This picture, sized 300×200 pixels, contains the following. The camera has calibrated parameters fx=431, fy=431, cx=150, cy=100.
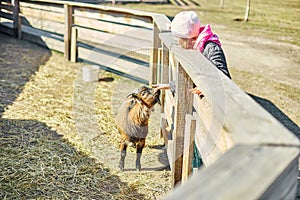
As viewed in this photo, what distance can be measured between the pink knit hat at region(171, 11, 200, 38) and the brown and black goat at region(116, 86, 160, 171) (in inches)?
22.5

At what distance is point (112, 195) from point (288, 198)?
214 centimetres

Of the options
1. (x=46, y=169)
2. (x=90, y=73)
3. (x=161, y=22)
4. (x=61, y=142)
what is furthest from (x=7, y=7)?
(x=46, y=169)

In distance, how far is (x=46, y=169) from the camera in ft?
12.2

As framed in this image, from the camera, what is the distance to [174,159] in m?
3.16

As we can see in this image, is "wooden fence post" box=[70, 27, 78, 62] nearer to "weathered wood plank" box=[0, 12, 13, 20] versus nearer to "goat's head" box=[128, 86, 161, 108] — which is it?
"weathered wood plank" box=[0, 12, 13, 20]

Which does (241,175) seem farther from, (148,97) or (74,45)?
(74,45)

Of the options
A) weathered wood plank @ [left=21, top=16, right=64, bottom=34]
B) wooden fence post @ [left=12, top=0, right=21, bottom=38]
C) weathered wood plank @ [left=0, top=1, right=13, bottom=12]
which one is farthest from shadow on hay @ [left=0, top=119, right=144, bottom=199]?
weathered wood plank @ [left=0, top=1, right=13, bottom=12]

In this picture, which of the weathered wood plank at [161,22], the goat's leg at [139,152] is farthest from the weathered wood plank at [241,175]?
the weathered wood plank at [161,22]

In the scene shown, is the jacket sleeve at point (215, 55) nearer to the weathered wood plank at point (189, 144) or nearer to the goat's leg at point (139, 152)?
the weathered wood plank at point (189, 144)

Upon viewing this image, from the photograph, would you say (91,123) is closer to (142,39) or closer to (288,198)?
(142,39)

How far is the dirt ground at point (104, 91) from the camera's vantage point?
4.12 m

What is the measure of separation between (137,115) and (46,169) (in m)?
0.96

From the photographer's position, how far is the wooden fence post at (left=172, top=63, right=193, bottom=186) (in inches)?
113

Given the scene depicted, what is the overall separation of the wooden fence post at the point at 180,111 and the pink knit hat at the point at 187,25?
28 cm
